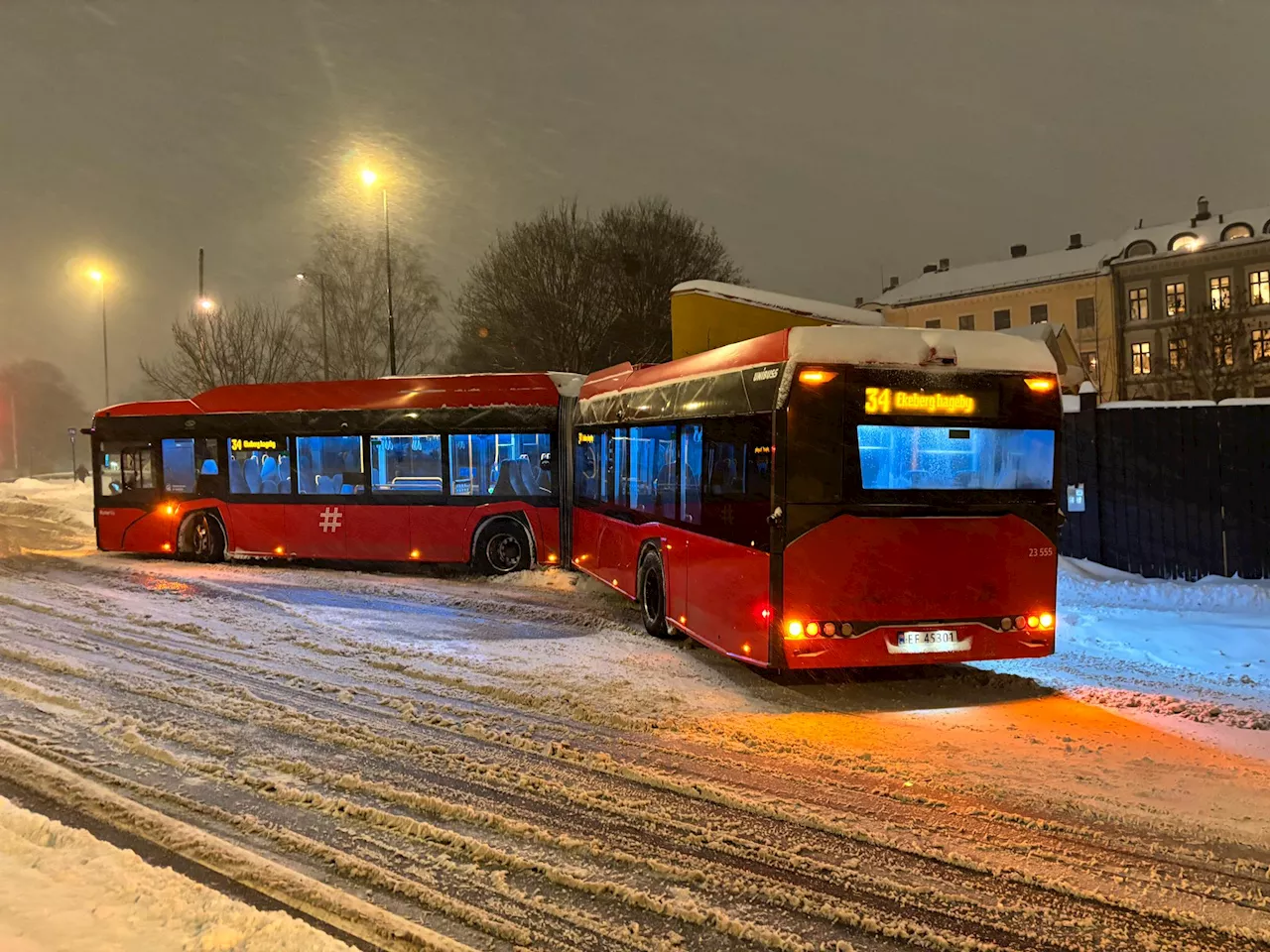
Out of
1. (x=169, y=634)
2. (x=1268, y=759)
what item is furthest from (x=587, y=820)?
(x=169, y=634)

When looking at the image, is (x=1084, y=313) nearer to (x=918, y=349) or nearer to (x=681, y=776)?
(x=918, y=349)

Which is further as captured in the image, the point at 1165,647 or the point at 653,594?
the point at 653,594

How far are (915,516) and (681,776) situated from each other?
2988 millimetres

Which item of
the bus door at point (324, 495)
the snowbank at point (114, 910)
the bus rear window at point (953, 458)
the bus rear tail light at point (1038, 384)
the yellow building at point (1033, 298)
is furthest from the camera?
the yellow building at point (1033, 298)

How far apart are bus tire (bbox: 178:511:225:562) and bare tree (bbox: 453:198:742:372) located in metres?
19.3

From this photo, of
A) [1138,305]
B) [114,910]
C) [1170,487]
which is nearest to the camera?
[114,910]

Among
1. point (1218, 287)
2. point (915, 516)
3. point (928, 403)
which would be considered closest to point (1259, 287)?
point (1218, 287)

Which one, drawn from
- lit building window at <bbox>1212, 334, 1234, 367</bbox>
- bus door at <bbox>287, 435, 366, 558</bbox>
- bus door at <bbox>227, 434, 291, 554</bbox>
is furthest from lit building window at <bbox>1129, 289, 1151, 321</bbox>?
bus door at <bbox>227, 434, 291, 554</bbox>

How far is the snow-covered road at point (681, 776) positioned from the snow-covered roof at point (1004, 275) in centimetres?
5178

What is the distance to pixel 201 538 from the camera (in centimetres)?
1767

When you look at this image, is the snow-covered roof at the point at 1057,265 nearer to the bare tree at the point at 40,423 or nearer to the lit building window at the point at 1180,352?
the lit building window at the point at 1180,352

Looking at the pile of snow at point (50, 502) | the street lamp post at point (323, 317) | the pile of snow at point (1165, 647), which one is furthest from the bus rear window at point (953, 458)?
the street lamp post at point (323, 317)

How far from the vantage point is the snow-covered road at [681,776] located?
4.11 meters

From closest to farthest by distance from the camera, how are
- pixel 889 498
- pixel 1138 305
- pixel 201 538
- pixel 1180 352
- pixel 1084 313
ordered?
pixel 889 498 → pixel 201 538 → pixel 1180 352 → pixel 1138 305 → pixel 1084 313
